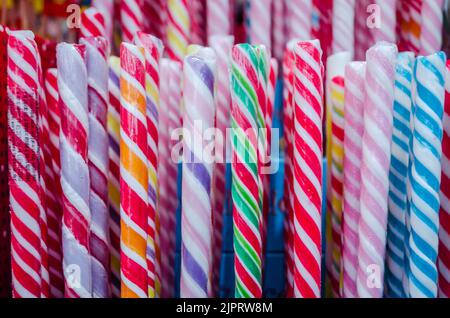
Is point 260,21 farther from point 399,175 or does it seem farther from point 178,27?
point 399,175

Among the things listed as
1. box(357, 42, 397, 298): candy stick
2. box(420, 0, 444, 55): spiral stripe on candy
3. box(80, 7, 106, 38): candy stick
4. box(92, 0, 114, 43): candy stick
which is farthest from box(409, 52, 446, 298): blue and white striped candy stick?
box(92, 0, 114, 43): candy stick

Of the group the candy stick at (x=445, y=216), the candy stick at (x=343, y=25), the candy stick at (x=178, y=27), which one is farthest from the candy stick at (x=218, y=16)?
the candy stick at (x=445, y=216)

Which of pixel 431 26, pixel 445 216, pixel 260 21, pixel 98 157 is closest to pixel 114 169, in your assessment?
pixel 98 157

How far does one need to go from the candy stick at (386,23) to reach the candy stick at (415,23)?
68mm

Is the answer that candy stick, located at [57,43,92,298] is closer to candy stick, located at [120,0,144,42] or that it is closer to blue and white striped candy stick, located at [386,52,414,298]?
candy stick, located at [120,0,144,42]

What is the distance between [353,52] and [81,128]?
790mm

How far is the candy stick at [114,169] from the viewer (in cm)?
113

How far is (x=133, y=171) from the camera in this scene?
3.30 ft

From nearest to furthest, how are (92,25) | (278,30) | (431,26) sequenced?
(92,25) < (431,26) < (278,30)

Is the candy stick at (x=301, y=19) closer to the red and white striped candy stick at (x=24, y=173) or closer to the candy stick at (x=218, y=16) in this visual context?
the candy stick at (x=218, y=16)

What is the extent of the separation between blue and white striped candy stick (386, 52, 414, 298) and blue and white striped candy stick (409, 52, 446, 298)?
0.21 ft

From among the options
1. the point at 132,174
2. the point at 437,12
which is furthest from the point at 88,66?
the point at 437,12

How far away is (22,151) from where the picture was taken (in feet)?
3.46

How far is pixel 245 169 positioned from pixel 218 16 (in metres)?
0.57
